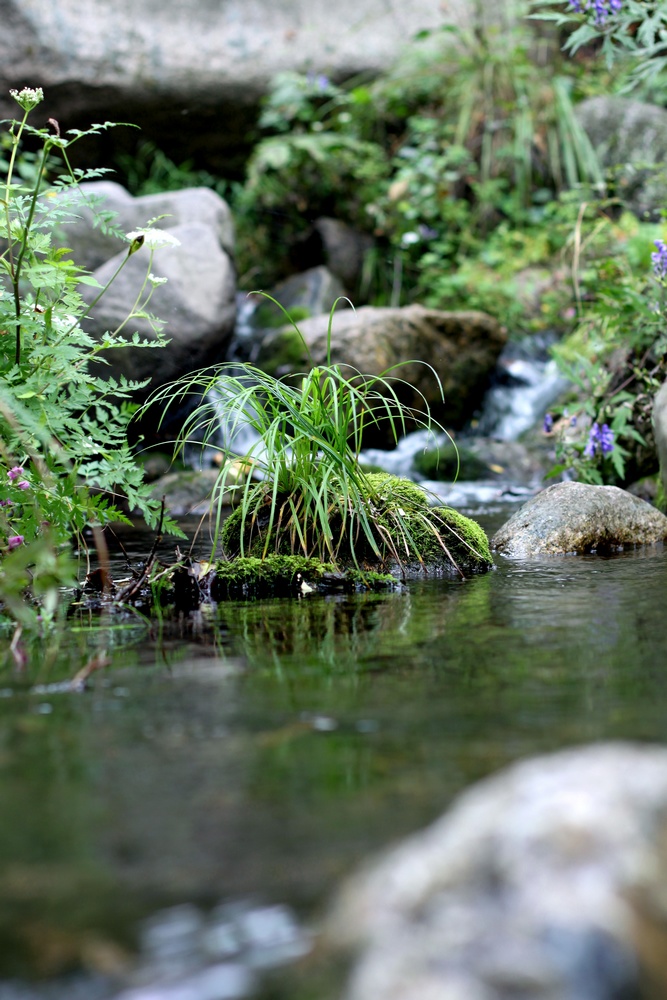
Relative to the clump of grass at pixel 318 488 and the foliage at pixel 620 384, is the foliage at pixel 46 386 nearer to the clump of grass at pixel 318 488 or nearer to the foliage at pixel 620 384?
the clump of grass at pixel 318 488

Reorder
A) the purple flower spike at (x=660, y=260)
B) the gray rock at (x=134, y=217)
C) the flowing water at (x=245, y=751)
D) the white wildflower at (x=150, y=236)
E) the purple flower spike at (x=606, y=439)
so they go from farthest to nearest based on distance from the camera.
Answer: the gray rock at (x=134, y=217) → the purple flower spike at (x=606, y=439) → the purple flower spike at (x=660, y=260) → the white wildflower at (x=150, y=236) → the flowing water at (x=245, y=751)

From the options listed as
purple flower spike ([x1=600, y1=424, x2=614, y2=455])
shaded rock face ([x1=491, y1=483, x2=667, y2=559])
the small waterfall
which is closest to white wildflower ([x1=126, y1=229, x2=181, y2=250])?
shaded rock face ([x1=491, y1=483, x2=667, y2=559])

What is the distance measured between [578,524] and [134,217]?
18.0ft

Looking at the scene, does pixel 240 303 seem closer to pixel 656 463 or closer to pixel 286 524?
pixel 656 463

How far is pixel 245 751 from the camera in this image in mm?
1770

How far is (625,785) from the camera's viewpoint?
122 centimetres

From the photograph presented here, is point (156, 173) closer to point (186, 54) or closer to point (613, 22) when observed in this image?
point (186, 54)

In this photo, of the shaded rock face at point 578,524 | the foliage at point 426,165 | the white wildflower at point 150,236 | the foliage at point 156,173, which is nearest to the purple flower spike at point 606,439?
the shaded rock face at point 578,524

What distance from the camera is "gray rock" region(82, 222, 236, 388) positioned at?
7.30m

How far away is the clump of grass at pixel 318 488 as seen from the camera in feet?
11.3

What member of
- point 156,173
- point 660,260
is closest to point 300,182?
point 156,173

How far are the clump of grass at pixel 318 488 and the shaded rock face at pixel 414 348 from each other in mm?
3718

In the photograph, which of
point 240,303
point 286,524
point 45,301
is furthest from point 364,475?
point 240,303

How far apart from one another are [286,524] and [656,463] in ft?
10.0
